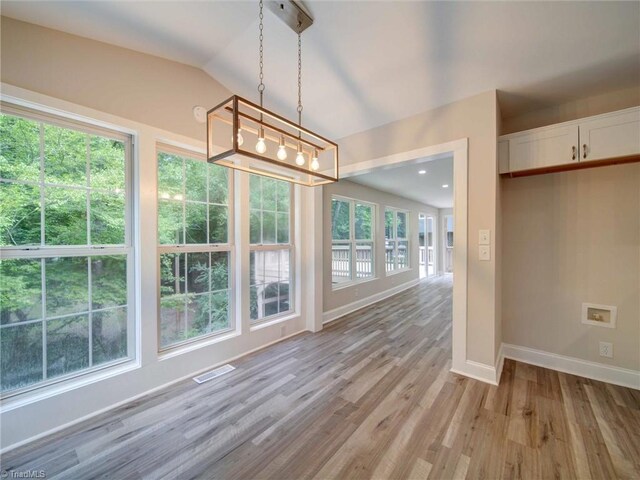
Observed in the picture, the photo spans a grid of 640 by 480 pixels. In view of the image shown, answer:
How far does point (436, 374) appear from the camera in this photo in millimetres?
2645

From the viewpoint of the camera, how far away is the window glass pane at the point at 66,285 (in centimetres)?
194

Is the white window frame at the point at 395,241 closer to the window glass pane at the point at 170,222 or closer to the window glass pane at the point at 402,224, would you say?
the window glass pane at the point at 402,224

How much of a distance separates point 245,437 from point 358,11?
3220 millimetres

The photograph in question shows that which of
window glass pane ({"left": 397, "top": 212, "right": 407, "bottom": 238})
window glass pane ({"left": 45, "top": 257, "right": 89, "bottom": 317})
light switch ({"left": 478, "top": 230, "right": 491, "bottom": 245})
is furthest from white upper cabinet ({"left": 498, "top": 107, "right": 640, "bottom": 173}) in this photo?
window glass pane ({"left": 397, "top": 212, "right": 407, "bottom": 238})

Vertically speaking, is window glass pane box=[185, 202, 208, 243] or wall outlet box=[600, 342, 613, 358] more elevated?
window glass pane box=[185, 202, 208, 243]

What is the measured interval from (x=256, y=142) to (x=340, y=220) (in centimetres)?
241

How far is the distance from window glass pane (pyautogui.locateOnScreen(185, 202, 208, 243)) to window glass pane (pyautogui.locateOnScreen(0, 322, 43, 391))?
1.28 metres

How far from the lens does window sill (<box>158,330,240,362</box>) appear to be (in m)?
2.50

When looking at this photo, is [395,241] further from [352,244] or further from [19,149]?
[19,149]

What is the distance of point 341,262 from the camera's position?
5.11m

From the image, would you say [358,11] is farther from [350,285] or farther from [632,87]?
[350,285]

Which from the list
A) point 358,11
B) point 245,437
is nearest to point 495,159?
point 358,11

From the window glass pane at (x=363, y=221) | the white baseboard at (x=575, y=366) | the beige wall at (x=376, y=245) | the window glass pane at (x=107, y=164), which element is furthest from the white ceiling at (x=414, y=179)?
the window glass pane at (x=107, y=164)

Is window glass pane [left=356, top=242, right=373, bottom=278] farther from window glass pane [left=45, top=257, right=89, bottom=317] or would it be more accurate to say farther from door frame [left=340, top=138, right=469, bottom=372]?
window glass pane [left=45, top=257, right=89, bottom=317]
